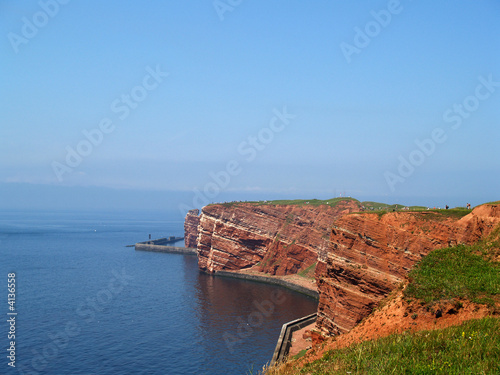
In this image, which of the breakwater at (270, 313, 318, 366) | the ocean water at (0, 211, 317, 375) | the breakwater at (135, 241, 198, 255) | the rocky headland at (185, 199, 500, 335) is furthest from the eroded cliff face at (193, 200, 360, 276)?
the rocky headland at (185, 199, 500, 335)

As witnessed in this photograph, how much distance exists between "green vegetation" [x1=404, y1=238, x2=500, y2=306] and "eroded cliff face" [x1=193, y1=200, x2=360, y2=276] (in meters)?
59.0

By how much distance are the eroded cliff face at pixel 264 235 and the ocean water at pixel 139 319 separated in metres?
7.37

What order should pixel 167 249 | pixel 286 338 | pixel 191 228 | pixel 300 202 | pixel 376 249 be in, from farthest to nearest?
pixel 191 228 → pixel 167 249 → pixel 300 202 → pixel 286 338 → pixel 376 249

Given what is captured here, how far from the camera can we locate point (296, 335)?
1940 inches

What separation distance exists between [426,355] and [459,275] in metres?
12.0

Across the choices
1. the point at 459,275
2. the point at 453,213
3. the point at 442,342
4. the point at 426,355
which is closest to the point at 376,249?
the point at 453,213

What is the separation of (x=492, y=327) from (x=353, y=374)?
8378 millimetres

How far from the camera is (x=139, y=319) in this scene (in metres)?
58.6

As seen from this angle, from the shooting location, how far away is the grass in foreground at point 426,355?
655 inches

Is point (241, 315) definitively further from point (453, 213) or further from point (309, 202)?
point (309, 202)

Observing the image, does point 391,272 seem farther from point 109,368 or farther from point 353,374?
point 109,368

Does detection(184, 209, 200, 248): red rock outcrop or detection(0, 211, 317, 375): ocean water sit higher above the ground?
detection(184, 209, 200, 248): red rock outcrop

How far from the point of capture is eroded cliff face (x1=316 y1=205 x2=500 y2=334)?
36.2 metres

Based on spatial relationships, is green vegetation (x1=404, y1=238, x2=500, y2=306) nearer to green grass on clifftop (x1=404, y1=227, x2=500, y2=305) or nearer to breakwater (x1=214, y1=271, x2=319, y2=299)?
green grass on clifftop (x1=404, y1=227, x2=500, y2=305)
